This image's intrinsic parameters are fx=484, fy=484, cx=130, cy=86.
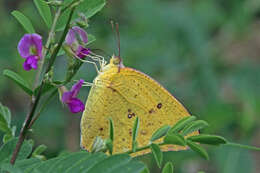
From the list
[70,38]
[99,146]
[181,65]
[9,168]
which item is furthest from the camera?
[181,65]

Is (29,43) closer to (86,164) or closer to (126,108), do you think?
(86,164)

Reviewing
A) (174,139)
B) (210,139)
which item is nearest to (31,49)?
(174,139)

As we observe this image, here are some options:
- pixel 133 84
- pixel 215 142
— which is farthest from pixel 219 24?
pixel 215 142

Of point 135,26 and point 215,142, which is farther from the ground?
point 135,26

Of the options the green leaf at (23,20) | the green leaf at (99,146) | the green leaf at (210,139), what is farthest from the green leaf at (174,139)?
the green leaf at (23,20)

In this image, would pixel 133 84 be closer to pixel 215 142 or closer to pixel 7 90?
pixel 215 142

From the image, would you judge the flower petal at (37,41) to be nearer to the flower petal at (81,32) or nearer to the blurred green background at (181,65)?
the flower petal at (81,32)
